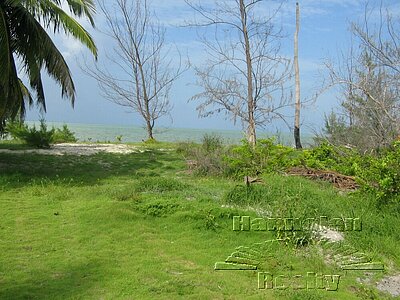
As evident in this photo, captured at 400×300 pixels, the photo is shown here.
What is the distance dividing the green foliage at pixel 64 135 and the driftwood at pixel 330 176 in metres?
12.5

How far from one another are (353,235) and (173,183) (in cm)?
342

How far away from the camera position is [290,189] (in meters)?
6.39

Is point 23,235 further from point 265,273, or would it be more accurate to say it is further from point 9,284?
point 265,273

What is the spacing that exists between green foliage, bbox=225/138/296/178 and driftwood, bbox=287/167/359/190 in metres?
0.32

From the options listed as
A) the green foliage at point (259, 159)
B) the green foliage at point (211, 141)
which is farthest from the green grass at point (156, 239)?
the green foliage at point (211, 141)

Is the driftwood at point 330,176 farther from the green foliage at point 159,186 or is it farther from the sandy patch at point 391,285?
the sandy patch at point 391,285

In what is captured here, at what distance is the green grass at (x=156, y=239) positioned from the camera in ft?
12.2

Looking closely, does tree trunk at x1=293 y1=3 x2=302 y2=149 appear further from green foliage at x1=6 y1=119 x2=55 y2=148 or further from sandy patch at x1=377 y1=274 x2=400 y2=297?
sandy patch at x1=377 y1=274 x2=400 y2=297

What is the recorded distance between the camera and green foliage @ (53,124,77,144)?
18492 mm

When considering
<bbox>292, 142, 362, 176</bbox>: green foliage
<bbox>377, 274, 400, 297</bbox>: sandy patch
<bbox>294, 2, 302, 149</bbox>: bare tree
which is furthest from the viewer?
<bbox>294, 2, 302, 149</bbox>: bare tree

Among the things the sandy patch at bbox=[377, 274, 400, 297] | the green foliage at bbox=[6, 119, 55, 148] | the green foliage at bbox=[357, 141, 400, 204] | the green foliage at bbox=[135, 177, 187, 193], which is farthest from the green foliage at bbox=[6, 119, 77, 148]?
the sandy patch at bbox=[377, 274, 400, 297]

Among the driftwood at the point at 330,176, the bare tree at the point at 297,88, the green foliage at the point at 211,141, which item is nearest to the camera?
the driftwood at the point at 330,176

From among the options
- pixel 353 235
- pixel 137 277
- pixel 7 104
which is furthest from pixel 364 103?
pixel 7 104

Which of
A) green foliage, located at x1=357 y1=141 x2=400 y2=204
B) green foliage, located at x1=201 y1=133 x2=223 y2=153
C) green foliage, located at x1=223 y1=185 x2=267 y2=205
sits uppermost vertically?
green foliage, located at x1=201 y1=133 x2=223 y2=153
